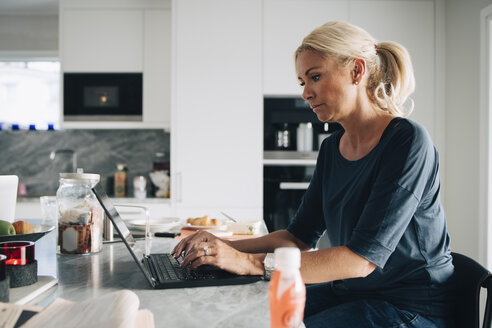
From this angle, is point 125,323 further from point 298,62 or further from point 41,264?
point 298,62

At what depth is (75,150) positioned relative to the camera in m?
3.99

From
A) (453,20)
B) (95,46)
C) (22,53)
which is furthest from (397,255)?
(22,53)

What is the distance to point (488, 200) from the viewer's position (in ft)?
8.93

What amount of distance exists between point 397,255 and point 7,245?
0.96 meters

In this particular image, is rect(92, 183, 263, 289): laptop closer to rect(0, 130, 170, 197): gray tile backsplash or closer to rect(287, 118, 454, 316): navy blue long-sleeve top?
rect(287, 118, 454, 316): navy blue long-sleeve top

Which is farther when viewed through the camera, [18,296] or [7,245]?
[7,245]

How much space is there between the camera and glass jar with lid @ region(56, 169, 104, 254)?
1321 mm

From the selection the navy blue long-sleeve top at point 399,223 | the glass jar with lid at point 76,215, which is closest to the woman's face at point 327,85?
the navy blue long-sleeve top at point 399,223

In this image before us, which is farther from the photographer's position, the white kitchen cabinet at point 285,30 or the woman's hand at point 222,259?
the white kitchen cabinet at point 285,30

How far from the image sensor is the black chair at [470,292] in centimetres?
105

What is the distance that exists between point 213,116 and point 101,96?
3.21 feet

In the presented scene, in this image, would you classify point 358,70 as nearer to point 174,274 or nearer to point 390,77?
point 390,77

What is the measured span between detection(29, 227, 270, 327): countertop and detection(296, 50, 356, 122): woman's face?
56 centimetres

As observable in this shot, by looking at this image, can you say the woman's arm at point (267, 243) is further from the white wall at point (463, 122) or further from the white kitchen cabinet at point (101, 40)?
the white kitchen cabinet at point (101, 40)
